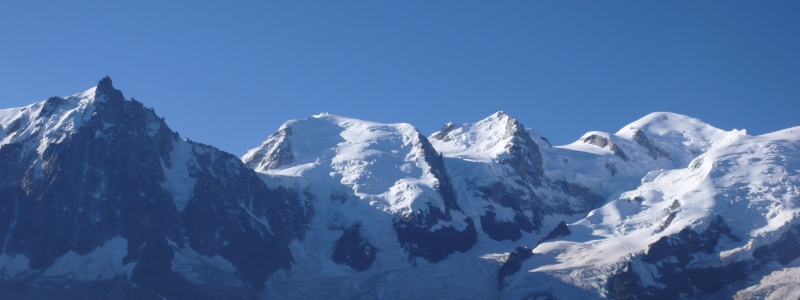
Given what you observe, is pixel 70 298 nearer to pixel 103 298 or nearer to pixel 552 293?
pixel 103 298

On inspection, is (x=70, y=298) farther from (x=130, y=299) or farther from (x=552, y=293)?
(x=552, y=293)

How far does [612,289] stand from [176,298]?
7486cm

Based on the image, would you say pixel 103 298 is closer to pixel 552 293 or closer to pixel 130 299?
pixel 130 299

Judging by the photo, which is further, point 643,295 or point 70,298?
point 643,295

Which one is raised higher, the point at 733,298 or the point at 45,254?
the point at 45,254

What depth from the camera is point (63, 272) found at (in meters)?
197

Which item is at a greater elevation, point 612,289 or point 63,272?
point 63,272

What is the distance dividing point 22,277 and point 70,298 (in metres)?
12.5

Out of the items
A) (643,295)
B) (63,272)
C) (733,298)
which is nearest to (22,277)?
(63,272)

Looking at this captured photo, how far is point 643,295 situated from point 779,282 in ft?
75.4

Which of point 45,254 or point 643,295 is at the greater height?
point 45,254

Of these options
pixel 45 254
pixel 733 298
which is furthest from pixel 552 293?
pixel 45 254

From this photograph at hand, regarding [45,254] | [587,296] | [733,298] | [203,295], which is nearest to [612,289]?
[587,296]

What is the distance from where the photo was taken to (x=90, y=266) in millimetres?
199625
